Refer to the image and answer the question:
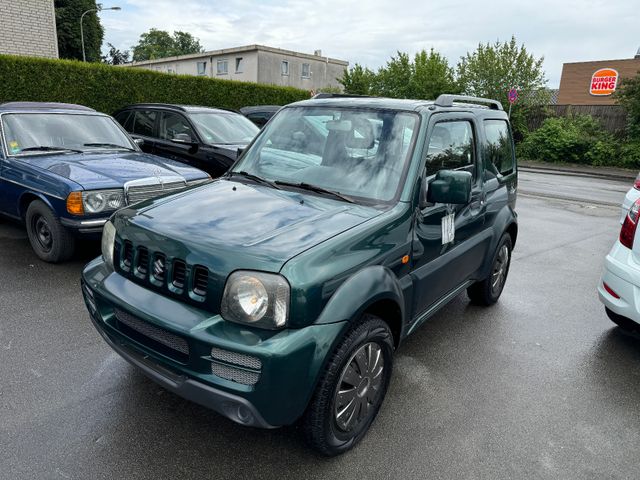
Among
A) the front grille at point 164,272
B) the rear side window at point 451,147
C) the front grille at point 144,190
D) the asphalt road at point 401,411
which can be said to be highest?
the rear side window at point 451,147

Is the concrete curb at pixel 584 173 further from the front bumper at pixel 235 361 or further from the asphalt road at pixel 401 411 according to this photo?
the front bumper at pixel 235 361

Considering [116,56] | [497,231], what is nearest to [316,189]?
[497,231]

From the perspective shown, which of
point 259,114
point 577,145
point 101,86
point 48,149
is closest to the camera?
point 48,149

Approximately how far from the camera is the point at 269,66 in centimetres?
4134

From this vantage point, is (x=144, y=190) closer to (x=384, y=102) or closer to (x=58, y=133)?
(x=58, y=133)

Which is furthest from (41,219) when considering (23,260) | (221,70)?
(221,70)

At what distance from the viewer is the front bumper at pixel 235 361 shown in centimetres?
204

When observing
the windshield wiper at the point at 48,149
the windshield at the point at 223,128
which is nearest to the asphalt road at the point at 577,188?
the windshield at the point at 223,128

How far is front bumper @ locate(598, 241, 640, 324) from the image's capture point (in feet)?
11.6

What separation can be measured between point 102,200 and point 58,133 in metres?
1.72

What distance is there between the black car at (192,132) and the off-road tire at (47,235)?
284 cm

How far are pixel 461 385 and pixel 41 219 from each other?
15.0ft

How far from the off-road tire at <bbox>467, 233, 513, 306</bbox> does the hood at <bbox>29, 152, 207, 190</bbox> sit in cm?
336

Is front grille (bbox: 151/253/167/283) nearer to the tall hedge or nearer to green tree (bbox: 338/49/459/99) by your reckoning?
the tall hedge
